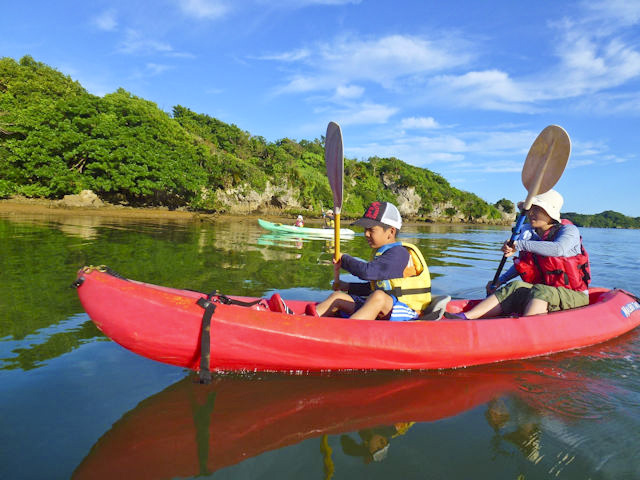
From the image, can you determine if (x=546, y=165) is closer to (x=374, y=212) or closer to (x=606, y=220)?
(x=374, y=212)

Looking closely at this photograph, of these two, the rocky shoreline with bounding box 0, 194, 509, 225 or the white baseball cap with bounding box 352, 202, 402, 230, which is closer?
the white baseball cap with bounding box 352, 202, 402, 230

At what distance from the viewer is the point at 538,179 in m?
5.01

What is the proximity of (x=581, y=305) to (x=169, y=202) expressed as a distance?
30.3 m

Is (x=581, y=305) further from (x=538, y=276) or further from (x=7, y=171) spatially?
(x=7, y=171)

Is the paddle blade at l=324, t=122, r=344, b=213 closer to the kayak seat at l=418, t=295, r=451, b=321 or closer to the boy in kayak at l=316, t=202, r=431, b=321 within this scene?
the boy in kayak at l=316, t=202, r=431, b=321

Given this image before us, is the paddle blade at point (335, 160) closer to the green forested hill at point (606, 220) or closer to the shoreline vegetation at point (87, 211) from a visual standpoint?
the shoreline vegetation at point (87, 211)

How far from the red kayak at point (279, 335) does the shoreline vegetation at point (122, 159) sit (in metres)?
26.1

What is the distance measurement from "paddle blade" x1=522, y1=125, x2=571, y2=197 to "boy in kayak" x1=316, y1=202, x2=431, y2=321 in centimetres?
240

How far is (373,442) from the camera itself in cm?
237

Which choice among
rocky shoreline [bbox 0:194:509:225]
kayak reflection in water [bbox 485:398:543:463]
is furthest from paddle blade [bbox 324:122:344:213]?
rocky shoreline [bbox 0:194:509:225]

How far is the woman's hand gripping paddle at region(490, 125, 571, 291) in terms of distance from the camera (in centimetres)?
494

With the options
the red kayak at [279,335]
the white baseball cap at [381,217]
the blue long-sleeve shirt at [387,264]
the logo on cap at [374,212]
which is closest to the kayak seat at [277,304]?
the red kayak at [279,335]

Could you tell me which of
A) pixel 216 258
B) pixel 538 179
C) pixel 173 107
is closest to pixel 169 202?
pixel 173 107

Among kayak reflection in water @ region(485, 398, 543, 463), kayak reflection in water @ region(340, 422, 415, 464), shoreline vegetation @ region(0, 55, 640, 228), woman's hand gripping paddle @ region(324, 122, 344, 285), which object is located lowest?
kayak reflection in water @ region(340, 422, 415, 464)
